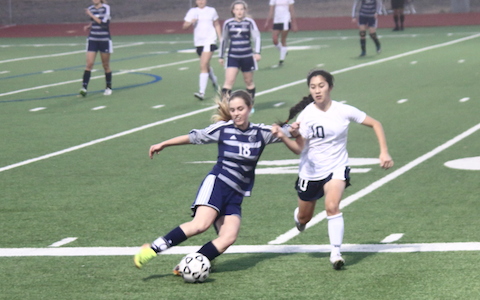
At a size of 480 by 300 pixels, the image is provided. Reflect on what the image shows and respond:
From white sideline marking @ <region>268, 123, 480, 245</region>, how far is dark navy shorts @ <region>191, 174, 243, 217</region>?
101 cm

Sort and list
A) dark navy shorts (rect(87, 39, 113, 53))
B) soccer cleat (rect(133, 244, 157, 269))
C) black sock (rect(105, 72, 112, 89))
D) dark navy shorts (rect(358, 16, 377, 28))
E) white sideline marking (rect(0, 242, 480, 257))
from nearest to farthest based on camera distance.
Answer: soccer cleat (rect(133, 244, 157, 269)), white sideline marking (rect(0, 242, 480, 257)), dark navy shorts (rect(87, 39, 113, 53)), black sock (rect(105, 72, 112, 89)), dark navy shorts (rect(358, 16, 377, 28))

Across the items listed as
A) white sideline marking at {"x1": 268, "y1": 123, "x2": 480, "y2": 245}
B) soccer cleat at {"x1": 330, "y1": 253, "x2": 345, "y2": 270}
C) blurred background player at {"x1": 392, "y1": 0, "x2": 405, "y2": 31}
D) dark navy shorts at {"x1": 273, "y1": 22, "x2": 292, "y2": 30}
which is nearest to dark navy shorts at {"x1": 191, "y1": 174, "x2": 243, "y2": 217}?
soccer cleat at {"x1": 330, "y1": 253, "x2": 345, "y2": 270}

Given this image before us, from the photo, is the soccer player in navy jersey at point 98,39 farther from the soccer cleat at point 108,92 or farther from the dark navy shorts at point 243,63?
the dark navy shorts at point 243,63

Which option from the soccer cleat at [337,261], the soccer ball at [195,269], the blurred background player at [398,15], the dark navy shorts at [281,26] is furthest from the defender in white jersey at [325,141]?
the blurred background player at [398,15]

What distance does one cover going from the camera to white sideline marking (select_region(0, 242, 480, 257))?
8086 millimetres

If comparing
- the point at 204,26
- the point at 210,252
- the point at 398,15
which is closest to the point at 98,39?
the point at 204,26

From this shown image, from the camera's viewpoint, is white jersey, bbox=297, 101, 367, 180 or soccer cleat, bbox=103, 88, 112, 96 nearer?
white jersey, bbox=297, 101, 367, 180

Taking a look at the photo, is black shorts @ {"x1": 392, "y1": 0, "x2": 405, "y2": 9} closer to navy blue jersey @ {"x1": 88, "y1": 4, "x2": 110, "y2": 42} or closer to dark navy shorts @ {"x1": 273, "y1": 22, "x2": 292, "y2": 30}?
dark navy shorts @ {"x1": 273, "y1": 22, "x2": 292, "y2": 30}

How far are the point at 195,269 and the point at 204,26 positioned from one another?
13.0m

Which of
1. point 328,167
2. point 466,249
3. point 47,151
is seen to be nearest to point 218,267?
point 328,167

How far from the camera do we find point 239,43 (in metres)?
17.7

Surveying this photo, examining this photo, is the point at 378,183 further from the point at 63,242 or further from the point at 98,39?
the point at 98,39

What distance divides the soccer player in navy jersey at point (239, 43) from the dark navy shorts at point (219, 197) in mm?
10007

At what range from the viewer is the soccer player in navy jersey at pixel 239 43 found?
17.6m
